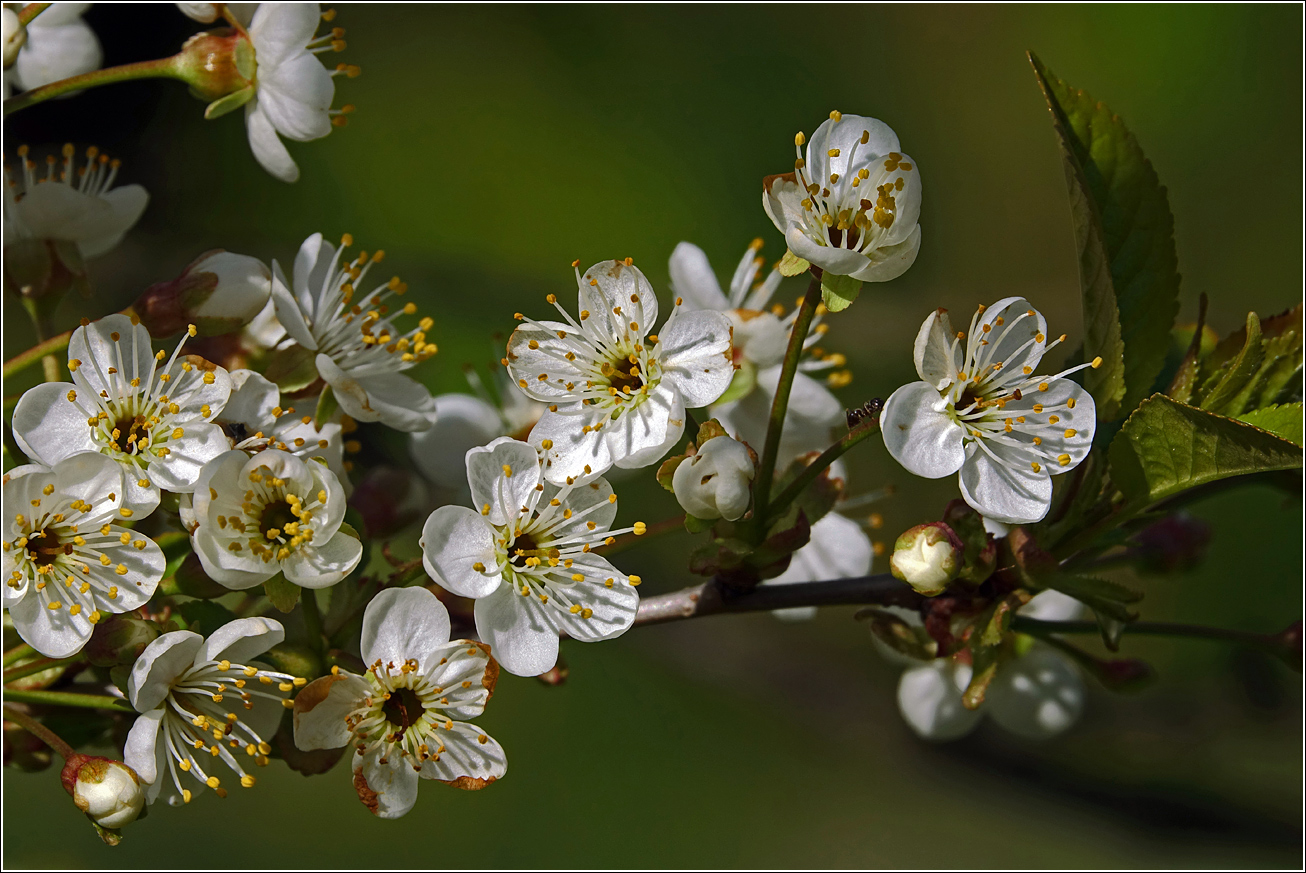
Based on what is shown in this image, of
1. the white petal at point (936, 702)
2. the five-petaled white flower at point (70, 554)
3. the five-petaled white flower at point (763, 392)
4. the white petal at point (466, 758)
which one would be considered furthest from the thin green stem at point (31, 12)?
the white petal at point (936, 702)

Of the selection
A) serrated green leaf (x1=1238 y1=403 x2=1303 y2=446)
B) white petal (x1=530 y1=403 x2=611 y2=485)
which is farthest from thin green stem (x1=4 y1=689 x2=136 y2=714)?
serrated green leaf (x1=1238 y1=403 x2=1303 y2=446)

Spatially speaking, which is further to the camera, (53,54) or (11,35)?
(53,54)

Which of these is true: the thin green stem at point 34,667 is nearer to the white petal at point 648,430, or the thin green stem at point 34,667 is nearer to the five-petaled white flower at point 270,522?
the five-petaled white flower at point 270,522

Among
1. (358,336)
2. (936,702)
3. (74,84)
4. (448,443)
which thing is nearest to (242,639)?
(358,336)

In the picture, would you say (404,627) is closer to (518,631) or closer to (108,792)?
(518,631)

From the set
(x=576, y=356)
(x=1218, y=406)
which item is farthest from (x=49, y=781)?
(x=1218, y=406)

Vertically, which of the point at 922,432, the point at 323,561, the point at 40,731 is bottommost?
the point at 40,731

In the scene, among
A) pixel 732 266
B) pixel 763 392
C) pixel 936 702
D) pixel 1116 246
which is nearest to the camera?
pixel 1116 246

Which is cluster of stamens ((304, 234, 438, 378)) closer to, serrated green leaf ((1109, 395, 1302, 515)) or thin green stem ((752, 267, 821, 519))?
thin green stem ((752, 267, 821, 519))
